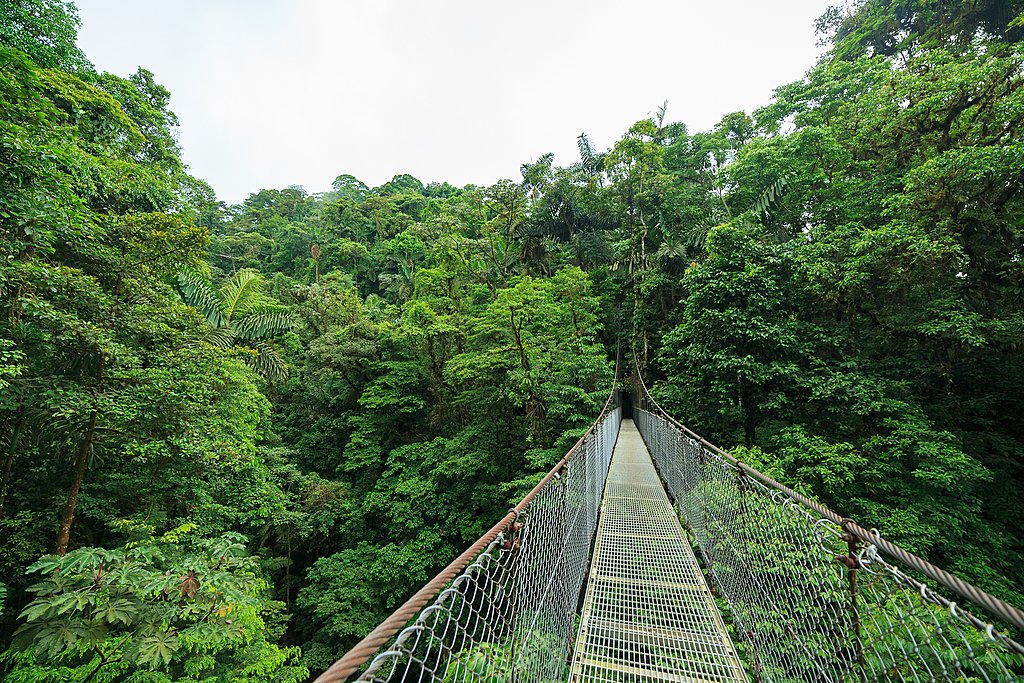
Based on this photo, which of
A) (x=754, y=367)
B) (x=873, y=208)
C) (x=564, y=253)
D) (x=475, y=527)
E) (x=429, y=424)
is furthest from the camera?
(x=564, y=253)

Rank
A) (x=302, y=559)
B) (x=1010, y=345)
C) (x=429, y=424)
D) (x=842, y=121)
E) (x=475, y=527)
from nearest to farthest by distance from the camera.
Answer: (x=1010, y=345) < (x=475, y=527) < (x=842, y=121) < (x=302, y=559) < (x=429, y=424)

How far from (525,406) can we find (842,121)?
8705 mm

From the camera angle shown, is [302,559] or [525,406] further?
[302,559]

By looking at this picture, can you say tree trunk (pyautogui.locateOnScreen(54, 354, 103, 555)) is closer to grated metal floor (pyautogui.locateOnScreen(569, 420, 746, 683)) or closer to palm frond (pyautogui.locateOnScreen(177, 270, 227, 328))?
palm frond (pyautogui.locateOnScreen(177, 270, 227, 328))

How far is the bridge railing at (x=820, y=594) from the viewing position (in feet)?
2.26

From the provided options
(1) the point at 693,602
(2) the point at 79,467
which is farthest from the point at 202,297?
(1) the point at 693,602

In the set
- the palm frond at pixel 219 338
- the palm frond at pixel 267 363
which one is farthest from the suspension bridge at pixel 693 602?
the palm frond at pixel 267 363

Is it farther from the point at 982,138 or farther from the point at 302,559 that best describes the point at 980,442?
the point at 302,559

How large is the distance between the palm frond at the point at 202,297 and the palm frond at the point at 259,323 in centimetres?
57

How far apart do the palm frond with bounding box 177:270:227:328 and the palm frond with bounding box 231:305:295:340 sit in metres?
0.57

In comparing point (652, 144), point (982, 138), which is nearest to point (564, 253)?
point (652, 144)

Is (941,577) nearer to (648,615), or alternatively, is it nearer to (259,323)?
(648,615)

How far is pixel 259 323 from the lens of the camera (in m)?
7.68

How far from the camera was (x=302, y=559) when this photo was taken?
8453 millimetres
